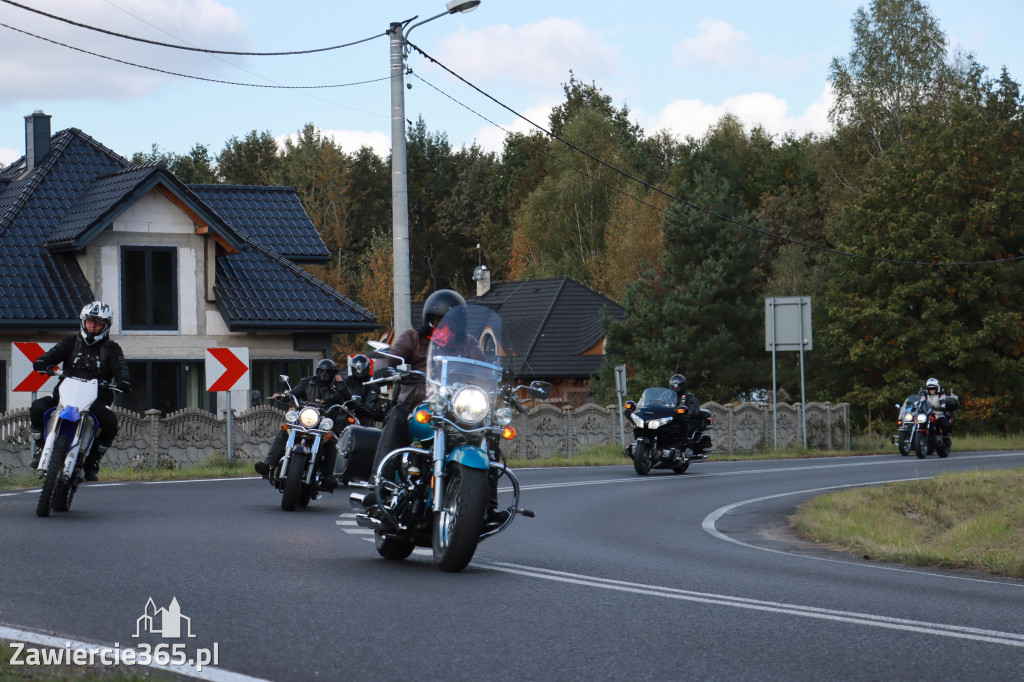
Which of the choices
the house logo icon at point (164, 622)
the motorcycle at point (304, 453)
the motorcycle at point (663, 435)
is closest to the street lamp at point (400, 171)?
the motorcycle at point (663, 435)

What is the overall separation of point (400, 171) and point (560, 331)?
3695 cm

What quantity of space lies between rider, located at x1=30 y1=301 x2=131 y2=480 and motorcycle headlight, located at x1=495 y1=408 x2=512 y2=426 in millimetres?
4989

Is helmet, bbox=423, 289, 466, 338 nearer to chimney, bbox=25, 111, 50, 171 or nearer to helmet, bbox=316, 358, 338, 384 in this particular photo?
helmet, bbox=316, 358, 338, 384

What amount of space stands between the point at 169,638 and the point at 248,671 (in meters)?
0.81

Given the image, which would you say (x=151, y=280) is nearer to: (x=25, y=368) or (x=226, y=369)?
(x=226, y=369)

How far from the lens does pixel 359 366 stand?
622 inches

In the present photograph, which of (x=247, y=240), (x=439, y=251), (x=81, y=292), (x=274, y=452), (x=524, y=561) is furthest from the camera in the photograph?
(x=439, y=251)

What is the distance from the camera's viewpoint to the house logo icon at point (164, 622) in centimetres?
636

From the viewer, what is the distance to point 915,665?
5887 mm

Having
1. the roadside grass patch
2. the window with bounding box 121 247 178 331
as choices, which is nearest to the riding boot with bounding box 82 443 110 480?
the roadside grass patch

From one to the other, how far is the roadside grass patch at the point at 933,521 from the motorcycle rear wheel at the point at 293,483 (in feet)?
16.8

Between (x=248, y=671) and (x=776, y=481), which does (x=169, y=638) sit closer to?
(x=248, y=671)

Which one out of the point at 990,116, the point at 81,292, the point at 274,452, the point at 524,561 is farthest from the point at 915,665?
the point at 990,116

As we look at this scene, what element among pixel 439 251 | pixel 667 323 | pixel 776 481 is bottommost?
pixel 776 481
